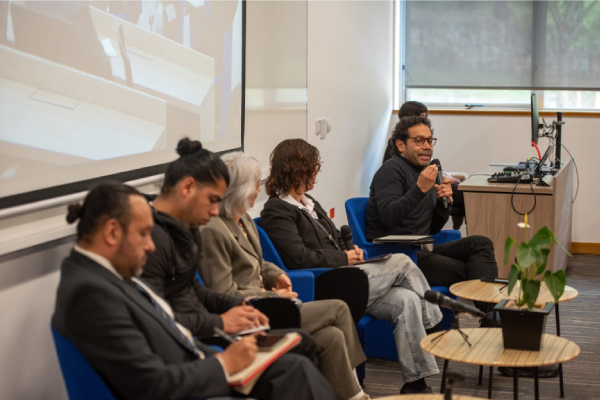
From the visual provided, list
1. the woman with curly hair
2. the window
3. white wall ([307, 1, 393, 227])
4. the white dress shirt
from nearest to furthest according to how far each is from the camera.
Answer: the woman with curly hair < the white dress shirt < white wall ([307, 1, 393, 227]) < the window

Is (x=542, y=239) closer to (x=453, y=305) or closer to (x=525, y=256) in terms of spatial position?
(x=525, y=256)

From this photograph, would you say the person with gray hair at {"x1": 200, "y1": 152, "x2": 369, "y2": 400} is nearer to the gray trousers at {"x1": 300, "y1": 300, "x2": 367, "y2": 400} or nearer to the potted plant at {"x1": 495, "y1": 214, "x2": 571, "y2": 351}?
the gray trousers at {"x1": 300, "y1": 300, "x2": 367, "y2": 400}

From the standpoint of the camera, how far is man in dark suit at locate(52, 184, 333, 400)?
161 cm

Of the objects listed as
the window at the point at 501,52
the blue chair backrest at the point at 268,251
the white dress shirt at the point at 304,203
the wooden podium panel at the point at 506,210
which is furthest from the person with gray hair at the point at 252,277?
the window at the point at 501,52

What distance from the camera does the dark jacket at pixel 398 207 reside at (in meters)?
3.82

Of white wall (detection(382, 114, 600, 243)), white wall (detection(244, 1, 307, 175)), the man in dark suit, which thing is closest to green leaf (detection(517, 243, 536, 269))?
the man in dark suit

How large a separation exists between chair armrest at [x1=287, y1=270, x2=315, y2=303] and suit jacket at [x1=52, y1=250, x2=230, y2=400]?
3.72ft

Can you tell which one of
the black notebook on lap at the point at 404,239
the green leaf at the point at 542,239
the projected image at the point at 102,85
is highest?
the projected image at the point at 102,85

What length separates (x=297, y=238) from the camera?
315cm

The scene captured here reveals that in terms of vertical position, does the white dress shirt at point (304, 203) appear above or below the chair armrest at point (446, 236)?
above

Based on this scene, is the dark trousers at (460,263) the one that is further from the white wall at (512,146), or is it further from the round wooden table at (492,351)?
the white wall at (512,146)

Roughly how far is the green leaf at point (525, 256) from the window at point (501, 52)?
204 inches

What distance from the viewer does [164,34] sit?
8.95 feet

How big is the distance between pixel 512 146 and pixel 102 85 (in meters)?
5.42
